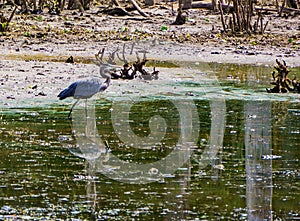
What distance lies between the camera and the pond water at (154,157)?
6734mm

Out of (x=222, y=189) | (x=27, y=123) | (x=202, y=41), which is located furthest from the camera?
(x=202, y=41)

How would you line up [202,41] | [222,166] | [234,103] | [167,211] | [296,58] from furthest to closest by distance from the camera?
1. [202,41]
2. [296,58]
3. [234,103]
4. [222,166]
5. [167,211]

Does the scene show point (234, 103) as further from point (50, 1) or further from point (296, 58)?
point (50, 1)

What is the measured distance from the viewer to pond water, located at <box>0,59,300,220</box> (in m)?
6.73

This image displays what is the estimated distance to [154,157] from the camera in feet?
28.6

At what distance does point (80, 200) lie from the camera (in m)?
6.84

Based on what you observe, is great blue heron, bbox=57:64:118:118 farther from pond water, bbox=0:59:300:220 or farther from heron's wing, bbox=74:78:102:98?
pond water, bbox=0:59:300:220

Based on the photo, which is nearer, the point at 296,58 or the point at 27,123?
the point at 27,123

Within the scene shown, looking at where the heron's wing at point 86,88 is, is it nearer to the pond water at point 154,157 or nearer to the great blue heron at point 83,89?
the great blue heron at point 83,89

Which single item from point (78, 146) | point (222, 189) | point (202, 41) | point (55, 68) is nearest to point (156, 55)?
point (202, 41)

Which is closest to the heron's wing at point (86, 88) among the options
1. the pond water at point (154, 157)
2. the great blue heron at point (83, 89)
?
the great blue heron at point (83, 89)

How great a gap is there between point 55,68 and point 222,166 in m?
7.80

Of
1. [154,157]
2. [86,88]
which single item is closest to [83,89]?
[86,88]

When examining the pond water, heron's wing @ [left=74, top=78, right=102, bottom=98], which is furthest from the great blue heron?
the pond water
